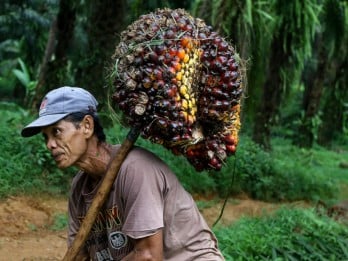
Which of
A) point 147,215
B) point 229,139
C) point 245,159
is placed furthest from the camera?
point 245,159

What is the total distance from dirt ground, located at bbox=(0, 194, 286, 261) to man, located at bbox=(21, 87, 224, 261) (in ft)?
11.4

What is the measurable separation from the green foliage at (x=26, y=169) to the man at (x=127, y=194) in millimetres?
4710

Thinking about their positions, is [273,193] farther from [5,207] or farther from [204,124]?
[204,124]

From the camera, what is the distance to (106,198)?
2.59 metres

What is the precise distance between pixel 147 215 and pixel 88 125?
0.51m

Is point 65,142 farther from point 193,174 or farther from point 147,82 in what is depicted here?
point 193,174

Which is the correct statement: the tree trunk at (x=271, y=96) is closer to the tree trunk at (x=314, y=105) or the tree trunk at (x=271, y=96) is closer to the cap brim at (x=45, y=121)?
the tree trunk at (x=314, y=105)

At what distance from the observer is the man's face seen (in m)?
2.60

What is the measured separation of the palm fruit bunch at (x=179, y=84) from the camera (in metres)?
2.51

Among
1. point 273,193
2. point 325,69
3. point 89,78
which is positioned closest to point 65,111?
point 89,78

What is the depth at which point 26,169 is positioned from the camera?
7594 millimetres

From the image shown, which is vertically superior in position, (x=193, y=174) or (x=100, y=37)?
(x=100, y=37)

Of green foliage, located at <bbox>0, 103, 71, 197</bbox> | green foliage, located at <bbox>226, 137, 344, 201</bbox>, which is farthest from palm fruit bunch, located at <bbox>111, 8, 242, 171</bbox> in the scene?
green foliage, located at <bbox>226, 137, 344, 201</bbox>

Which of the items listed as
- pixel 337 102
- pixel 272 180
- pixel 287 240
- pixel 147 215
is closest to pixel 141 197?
pixel 147 215
